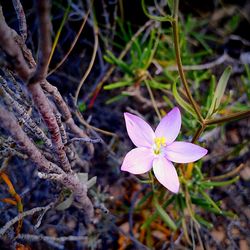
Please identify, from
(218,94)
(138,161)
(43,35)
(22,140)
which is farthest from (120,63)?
(43,35)

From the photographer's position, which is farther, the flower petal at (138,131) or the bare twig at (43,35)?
the flower petal at (138,131)

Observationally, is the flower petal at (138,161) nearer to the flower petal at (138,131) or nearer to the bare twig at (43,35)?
the flower petal at (138,131)

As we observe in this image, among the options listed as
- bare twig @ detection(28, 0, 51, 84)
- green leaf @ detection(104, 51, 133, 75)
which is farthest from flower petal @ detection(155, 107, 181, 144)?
green leaf @ detection(104, 51, 133, 75)

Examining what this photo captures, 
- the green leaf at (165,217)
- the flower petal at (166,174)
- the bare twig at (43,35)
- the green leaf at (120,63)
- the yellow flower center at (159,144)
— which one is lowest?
the green leaf at (165,217)

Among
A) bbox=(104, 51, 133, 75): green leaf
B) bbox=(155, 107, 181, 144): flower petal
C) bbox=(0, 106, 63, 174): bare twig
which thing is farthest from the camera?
bbox=(104, 51, 133, 75): green leaf

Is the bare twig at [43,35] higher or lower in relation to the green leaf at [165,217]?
higher

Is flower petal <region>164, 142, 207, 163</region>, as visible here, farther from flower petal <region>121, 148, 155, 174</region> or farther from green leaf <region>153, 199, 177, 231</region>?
green leaf <region>153, 199, 177, 231</region>

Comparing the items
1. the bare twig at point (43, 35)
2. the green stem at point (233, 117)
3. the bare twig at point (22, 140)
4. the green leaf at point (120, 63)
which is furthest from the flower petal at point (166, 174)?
the green leaf at point (120, 63)

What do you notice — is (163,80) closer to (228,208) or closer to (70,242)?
(228,208)
